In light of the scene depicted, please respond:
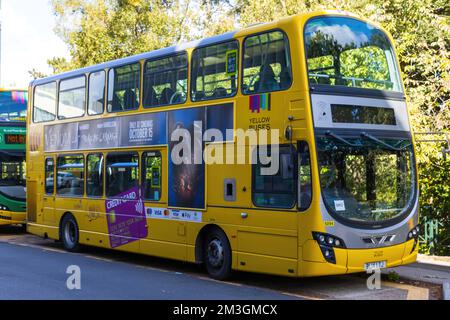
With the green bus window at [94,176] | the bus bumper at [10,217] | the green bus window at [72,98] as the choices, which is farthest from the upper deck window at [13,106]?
the green bus window at [94,176]

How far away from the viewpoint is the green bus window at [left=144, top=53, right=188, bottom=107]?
12375mm

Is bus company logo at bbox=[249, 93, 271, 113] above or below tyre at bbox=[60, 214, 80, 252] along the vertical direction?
above

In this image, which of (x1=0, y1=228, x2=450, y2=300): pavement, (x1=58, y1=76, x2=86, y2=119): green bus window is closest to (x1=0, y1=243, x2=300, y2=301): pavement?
(x1=0, y1=228, x2=450, y2=300): pavement

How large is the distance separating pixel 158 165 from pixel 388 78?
15.6 feet

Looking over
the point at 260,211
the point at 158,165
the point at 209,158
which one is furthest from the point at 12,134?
the point at 260,211

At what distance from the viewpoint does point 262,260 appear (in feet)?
34.2

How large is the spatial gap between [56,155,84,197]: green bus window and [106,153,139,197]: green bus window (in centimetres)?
125

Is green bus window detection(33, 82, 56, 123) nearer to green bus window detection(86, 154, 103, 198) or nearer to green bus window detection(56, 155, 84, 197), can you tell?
green bus window detection(56, 155, 84, 197)

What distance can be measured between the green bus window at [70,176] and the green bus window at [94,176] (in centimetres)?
32

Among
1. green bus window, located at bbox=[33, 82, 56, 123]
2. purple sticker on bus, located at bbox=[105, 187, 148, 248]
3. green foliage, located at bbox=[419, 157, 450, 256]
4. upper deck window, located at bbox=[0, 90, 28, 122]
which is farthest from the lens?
upper deck window, located at bbox=[0, 90, 28, 122]

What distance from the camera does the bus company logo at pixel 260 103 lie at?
10453mm

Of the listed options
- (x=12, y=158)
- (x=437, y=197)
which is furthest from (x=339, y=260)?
(x=12, y=158)

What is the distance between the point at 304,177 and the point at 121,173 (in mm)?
5436

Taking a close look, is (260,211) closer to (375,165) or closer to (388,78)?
(375,165)
